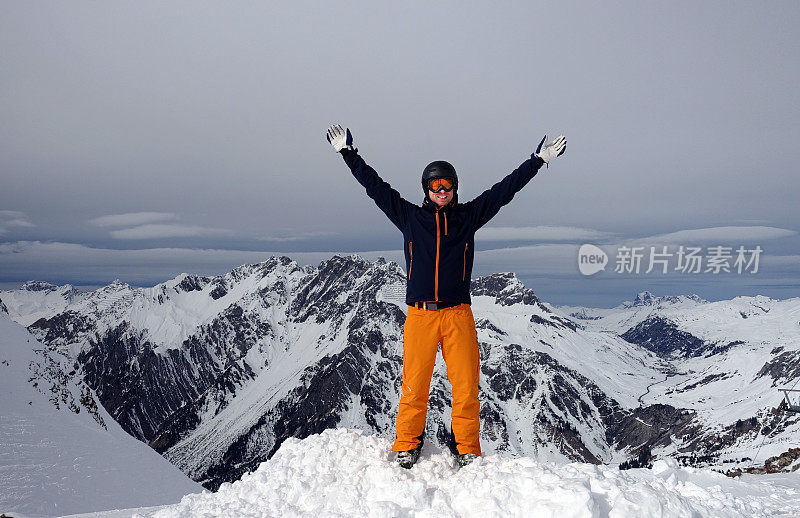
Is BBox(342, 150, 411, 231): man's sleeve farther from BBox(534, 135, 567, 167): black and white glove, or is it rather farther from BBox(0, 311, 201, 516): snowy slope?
BBox(0, 311, 201, 516): snowy slope

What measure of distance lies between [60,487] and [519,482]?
2083cm

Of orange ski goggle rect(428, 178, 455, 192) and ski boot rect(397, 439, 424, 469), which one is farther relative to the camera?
orange ski goggle rect(428, 178, 455, 192)

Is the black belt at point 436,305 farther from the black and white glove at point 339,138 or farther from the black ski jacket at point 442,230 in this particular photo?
the black and white glove at point 339,138

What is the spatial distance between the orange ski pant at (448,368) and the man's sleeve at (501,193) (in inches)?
59.8

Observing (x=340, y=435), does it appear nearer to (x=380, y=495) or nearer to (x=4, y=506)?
(x=380, y=495)

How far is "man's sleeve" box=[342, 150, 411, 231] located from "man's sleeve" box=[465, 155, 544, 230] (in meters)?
1.11

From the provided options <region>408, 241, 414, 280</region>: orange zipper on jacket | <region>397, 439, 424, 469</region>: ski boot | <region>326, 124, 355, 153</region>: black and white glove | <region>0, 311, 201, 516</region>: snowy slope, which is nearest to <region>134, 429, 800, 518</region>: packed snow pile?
<region>397, 439, 424, 469</region>: ski boot

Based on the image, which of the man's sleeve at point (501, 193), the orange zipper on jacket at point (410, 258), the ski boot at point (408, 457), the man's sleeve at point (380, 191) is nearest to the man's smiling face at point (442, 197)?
the man's sleeve at point (501, 193)

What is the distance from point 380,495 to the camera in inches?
286

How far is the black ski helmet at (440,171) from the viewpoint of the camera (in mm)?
8234

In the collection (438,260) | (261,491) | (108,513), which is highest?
(438,260)

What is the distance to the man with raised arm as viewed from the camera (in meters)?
8.03

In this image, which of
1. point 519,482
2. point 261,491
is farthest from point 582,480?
point 261,491

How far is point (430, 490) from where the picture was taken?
731 cm
